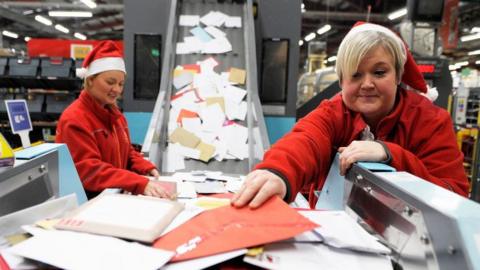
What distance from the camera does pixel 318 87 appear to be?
8141 mm

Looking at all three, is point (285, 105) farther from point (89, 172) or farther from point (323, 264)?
point (323, 264)

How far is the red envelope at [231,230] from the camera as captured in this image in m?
0.70

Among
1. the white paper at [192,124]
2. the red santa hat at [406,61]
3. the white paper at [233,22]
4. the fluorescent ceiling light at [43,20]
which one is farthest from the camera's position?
the fluorescent ceiling light at [43,20]

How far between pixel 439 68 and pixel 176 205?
186 inches

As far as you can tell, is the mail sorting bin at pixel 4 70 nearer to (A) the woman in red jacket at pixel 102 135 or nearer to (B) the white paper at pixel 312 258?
(A) the woman in red jacket at pixel 102 135

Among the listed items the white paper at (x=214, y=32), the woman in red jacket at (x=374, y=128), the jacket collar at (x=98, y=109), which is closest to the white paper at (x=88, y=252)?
the woman in red jacket at (x=374, y=128)

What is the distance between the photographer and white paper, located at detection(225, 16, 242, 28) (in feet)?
16.7

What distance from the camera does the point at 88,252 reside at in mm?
656

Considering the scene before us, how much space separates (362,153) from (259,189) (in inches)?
15.9

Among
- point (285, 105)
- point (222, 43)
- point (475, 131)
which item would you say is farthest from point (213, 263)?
point (475, 131)

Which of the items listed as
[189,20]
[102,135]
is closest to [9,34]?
[189,20]

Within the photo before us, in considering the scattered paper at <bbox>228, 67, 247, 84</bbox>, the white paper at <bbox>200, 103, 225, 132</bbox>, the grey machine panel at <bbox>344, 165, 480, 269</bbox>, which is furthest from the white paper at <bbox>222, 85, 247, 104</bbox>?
Result: the grey machine panel at <bbox>344, 165, 480, 269</bbox>

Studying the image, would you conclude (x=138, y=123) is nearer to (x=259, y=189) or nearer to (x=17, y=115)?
(x=17, y=115)

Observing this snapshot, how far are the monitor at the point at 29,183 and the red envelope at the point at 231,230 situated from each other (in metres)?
0.50
